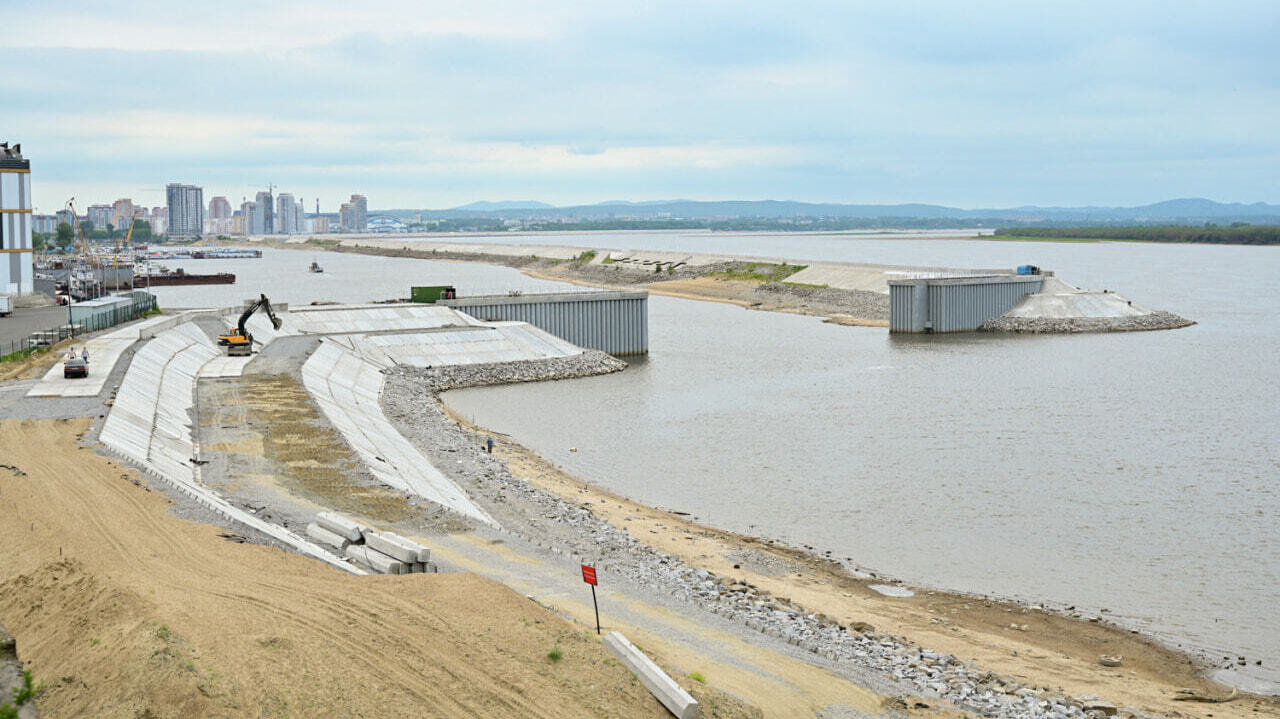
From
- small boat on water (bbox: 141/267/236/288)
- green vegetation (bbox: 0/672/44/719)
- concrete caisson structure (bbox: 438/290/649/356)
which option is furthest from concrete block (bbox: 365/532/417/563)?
small boat on water (bbox: 141/267/236/288)

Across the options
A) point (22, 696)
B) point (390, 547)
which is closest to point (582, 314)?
point (390, 547)

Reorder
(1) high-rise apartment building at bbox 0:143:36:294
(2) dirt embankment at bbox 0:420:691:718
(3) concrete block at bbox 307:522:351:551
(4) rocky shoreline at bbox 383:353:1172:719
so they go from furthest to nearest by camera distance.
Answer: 1. (1) high-rise apartment building at bbox 0:143:36:294
2. (3) concrete block at bbox 307:522:351:551
3. (4) rocky shoreline at bbox 383:353:1172:719
4. (2) dirt embankment at bbox 0:420:691:718

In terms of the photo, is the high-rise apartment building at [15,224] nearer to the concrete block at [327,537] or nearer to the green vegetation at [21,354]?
the green vegetation at [21,354]

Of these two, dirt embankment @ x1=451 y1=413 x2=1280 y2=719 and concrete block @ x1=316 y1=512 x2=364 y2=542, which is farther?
concrete block @ x1=316 y1=512 x2=364 y2=542

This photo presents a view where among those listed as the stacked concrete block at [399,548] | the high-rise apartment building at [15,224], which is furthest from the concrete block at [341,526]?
the high-rise apartment building at [15,224]

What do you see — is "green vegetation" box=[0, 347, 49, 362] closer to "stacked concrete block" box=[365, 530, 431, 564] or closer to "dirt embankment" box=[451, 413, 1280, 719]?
"dirt embankment" box=[451, 413, 1280, 719]

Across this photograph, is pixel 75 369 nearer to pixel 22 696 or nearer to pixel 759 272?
pixel 22 696

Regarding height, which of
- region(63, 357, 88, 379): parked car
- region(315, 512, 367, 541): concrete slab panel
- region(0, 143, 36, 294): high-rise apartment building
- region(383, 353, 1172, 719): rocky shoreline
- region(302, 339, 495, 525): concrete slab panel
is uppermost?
region(0, 143, 36, 294): high-rise apartment building

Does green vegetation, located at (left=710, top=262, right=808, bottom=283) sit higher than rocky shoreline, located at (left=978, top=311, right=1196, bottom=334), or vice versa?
green vegetation, located at (left=710, top=262, right=808, bottom=283)
